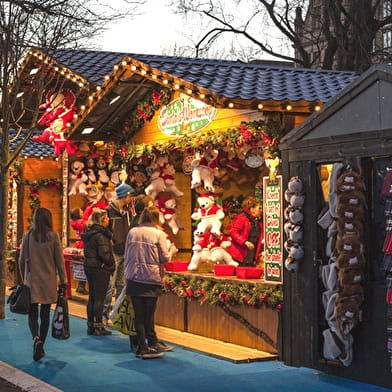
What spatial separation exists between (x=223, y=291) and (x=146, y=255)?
1413 millimetres

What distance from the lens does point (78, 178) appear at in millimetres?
17094

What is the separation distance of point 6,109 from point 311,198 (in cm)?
680

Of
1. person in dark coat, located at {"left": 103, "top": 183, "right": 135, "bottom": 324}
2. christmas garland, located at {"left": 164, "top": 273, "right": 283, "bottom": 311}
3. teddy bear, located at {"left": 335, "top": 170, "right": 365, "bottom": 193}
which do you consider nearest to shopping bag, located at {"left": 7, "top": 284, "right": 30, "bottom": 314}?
christmas garland, located at {"left": 164, "top": 273, "right": 283, "bottom": 311}

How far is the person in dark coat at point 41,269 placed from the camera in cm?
1029

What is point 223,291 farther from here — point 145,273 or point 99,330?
point 99,330

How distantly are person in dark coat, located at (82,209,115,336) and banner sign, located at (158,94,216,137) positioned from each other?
179 cm

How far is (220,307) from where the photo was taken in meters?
11.4

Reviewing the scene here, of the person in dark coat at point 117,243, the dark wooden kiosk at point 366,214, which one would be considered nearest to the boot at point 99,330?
the person in dark coat at point 117,243

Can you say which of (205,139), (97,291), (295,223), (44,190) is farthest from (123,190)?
(44,190)

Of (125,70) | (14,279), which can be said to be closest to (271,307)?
(125,70)

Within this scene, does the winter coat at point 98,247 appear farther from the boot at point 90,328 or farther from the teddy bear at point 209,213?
the teddy bear at point 209,213

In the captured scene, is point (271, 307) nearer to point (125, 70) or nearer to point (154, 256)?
point (154, 256)

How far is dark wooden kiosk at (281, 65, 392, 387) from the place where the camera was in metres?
8.43

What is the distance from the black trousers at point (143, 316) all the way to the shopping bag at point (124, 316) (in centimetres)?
23
